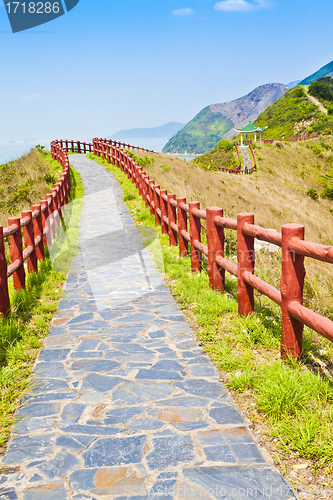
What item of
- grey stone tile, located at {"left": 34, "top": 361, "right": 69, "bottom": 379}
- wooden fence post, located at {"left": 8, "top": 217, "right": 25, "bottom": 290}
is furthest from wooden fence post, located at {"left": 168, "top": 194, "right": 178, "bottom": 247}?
grey stone tile, located at {"left": 34, "top": 361, "right": 69, "bottom": 379}

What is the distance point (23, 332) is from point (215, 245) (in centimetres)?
279

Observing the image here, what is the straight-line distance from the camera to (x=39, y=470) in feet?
8.78

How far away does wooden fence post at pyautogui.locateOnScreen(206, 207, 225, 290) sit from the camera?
5.69m

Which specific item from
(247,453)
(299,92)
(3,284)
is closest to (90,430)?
(247,453)

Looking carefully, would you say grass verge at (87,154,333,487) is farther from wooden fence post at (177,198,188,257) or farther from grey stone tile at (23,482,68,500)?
wooden fence post at (177,198,188,257)

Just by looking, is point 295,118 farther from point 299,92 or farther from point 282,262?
point 282,262

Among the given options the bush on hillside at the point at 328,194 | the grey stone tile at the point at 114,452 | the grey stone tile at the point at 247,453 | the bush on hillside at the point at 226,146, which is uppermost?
the bush on hillside at the point at 226,146

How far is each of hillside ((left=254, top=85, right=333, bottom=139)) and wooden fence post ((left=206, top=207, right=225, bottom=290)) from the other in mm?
77470

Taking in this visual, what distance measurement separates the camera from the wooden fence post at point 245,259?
457 centimetres

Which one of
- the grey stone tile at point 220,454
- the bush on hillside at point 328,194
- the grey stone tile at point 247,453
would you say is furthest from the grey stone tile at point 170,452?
the bush on hillside at point 328,194

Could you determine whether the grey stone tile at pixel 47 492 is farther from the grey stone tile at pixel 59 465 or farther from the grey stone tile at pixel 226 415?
the grey stone tile at pixel 226 415

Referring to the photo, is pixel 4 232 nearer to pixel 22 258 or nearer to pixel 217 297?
pixel 22 258

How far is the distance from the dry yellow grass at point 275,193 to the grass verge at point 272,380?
1124mm

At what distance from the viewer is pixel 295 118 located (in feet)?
300
